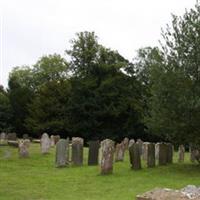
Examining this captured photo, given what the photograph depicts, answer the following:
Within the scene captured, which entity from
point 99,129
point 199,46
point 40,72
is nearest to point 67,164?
point 199,46

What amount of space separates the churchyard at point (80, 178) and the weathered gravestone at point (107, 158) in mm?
41

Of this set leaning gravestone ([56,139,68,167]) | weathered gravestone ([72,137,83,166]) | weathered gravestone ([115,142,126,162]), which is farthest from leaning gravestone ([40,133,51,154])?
leaning gravestone ([56,139,68,167])

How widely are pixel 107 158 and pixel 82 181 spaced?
7.47ft

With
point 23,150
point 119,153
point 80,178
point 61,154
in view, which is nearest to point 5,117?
point 23,150

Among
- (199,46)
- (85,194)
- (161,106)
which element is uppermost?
(199,46)

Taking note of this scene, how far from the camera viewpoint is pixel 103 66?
2330 inches

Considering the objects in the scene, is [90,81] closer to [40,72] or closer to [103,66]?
[103,66]

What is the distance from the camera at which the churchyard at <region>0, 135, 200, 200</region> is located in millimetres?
14305

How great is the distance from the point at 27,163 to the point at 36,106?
125ft

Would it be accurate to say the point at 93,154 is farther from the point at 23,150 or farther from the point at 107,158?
the point at 23,150

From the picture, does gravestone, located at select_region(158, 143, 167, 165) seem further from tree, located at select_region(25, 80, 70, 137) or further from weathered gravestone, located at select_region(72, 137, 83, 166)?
tree, located at select_region(25, 80, 70, 137)

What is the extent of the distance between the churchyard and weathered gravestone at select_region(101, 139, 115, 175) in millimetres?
41

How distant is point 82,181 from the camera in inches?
683

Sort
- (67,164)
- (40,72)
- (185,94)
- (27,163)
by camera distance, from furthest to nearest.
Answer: (40,72), (27,163), (67,164), (185,94)
